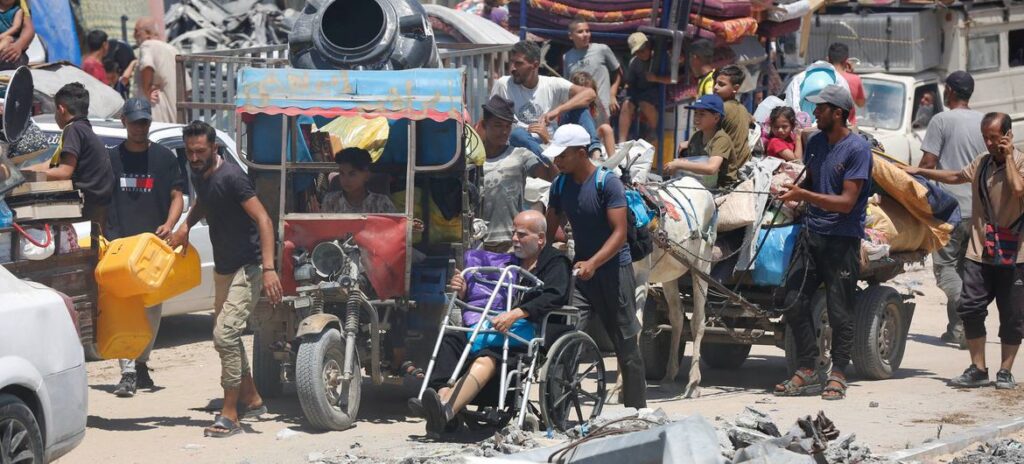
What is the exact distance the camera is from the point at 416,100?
9523mm

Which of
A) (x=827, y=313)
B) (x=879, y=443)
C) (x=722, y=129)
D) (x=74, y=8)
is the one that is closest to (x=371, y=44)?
(x=722, y=129)

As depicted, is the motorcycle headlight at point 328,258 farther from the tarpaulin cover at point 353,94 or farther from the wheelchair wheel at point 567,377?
the wheelchair wheel at point 567,377

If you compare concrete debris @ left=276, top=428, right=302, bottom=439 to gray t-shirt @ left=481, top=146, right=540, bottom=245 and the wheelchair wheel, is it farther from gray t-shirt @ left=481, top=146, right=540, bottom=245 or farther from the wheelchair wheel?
gray t-shirt @ left=481, top=146, right=540, bottom=245

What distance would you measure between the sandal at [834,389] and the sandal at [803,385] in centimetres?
12

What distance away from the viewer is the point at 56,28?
1728 cm

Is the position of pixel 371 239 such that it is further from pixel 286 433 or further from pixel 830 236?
pixel 830 236

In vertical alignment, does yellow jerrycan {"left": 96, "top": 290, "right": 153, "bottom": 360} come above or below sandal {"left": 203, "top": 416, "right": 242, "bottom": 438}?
above

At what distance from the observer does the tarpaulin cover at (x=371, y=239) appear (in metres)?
9.40

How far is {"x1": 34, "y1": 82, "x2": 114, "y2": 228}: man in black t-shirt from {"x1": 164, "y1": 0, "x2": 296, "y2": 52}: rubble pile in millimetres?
11339

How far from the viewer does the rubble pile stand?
71.1 feet

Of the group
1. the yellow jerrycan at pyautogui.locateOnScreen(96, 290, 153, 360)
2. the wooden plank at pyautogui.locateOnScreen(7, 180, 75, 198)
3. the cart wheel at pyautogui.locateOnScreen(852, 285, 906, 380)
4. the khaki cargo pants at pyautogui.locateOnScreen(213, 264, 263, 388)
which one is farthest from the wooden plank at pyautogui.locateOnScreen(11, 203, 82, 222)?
the cart wheel at pyautogui.locateOnScreen(852, 285, 906, 380)

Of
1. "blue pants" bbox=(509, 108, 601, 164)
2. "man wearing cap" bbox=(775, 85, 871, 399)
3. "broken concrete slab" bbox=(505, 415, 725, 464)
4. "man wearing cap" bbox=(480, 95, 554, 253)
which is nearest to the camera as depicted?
"broken concrete slab" bbox=(505, 415, 725, 464)

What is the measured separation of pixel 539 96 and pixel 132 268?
5175 mm

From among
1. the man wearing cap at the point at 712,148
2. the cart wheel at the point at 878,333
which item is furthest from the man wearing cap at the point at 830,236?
the man wearing cap at the point at 712,148
